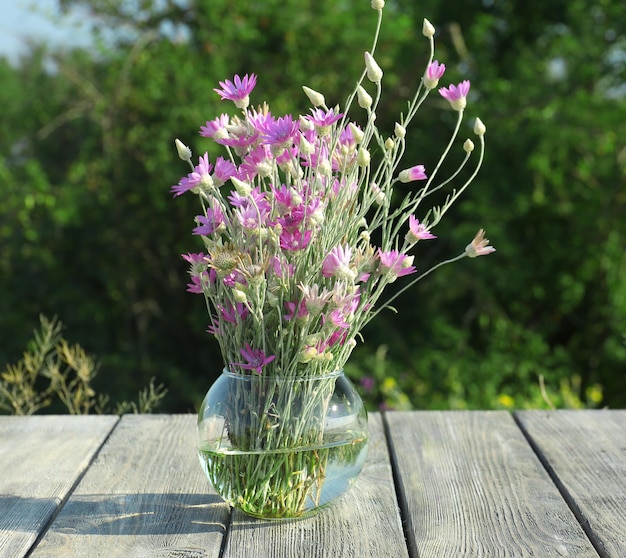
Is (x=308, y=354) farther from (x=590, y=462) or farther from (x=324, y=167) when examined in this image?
(x=590, y=462)

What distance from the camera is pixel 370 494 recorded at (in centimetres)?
154

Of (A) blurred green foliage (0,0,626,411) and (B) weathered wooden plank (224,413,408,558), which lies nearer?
(B) weathered wooden plank (224,413,408,558)

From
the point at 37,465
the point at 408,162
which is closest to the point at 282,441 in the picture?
the point at 37,465

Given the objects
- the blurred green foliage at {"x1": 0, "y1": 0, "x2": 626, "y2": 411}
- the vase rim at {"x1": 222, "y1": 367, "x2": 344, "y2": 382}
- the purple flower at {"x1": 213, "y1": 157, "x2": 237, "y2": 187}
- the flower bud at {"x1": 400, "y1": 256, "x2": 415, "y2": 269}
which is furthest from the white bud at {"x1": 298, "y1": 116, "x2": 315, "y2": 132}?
the blurred green foliage at {"x1": 0, "y1": 0, "x2": 626, "y2": 411}

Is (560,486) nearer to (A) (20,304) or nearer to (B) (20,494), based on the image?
(B) (20,494)

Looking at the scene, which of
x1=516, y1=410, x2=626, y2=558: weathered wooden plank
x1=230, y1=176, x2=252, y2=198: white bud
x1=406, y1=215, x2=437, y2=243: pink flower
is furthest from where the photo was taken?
x1=516, y1=410, x2=626, y2=558: weathered wooden plank

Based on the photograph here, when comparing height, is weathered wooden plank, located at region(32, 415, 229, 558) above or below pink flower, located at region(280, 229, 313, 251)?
below

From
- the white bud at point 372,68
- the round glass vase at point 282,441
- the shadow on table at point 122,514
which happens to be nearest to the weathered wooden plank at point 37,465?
the shadow on table at point 122,514

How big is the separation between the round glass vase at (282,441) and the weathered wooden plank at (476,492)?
0.15 meters

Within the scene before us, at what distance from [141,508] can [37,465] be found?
1.04ft

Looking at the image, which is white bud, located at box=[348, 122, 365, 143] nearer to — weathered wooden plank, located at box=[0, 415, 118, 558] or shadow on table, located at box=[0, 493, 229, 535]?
shadow on table, located at box=[0, 493, 229, 535]

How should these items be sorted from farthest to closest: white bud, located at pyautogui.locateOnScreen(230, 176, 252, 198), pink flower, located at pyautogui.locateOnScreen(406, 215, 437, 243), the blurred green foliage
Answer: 1. the blurred green foliage
2. pink flower, located at pyautogui.locateOnScreen(406, 215, 437, 243)
3. white bud, located at pyautogui.locateOnScreen(230, 176, 252, 198)

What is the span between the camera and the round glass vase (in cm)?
134

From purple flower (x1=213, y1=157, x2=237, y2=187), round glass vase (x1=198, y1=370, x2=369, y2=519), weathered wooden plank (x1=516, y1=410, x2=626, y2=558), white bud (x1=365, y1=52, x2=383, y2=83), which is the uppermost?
white bud (x1=365, y1=52, x2=383, y2=83)
